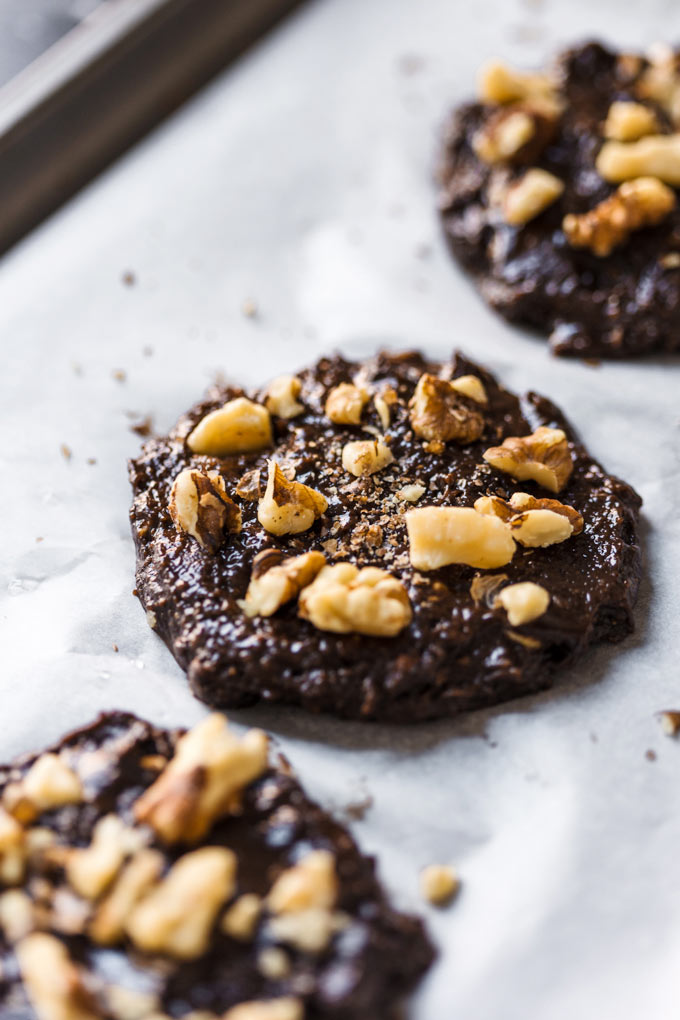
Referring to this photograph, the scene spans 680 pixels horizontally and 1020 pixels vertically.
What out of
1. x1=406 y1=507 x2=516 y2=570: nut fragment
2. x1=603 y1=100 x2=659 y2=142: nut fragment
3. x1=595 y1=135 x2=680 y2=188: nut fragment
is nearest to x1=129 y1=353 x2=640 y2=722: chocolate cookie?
x1=406 y1=507 x2=516 y2=570: nut fragment

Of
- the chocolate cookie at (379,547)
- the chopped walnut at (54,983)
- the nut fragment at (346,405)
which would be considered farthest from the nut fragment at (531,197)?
the chopped walnut at (54,983)

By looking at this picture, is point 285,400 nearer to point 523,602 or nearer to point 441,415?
point 441,415

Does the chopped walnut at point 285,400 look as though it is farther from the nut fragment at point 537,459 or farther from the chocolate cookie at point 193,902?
the chocolate cookie at point 193,902

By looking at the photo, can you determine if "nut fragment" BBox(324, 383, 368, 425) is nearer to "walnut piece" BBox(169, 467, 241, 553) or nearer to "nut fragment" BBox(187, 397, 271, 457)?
"nut fragment" BBox(187, 397, 271, 457)

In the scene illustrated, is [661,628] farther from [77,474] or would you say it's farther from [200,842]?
[77,474]

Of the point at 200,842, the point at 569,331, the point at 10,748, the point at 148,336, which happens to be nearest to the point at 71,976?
the point at 200,842

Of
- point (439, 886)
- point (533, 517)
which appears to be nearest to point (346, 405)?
point (533, 517)
